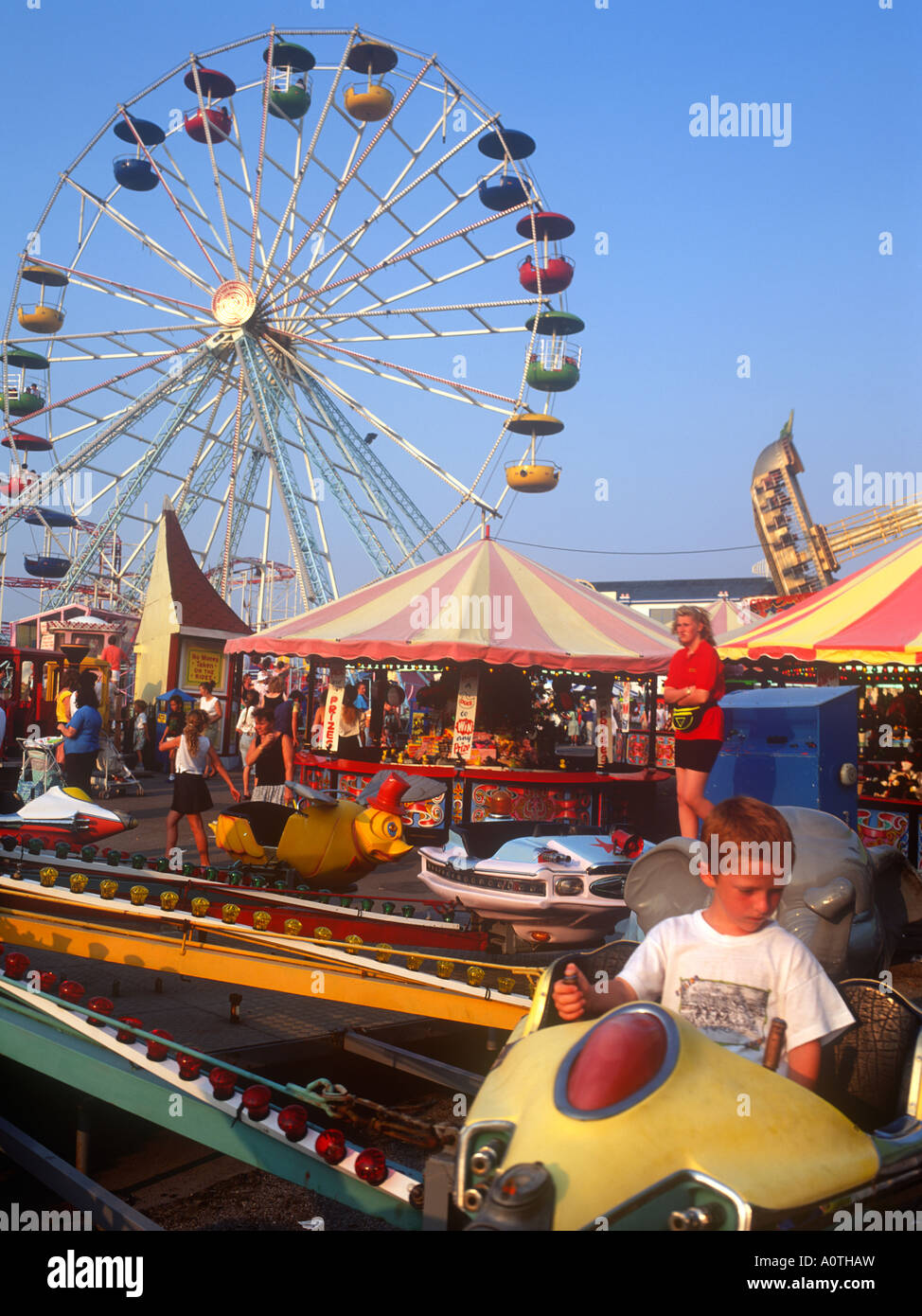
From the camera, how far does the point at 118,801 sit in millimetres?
12688

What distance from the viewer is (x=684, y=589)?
60.4 m

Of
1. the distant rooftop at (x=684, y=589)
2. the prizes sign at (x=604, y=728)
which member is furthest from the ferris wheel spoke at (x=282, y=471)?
the distant rooftop at (x=684, y=589)

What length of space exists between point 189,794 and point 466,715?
4176 millimetres

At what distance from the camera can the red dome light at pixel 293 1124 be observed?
2486mm

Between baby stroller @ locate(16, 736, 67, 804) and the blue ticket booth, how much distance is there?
20.8 feet

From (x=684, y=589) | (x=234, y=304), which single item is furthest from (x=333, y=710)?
(x=684, y=589)

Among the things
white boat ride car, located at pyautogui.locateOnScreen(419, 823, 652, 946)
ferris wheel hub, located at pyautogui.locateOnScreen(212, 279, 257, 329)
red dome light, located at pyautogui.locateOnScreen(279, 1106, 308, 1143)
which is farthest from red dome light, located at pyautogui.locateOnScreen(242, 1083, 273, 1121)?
ferris wheel hub, located at pyautogui.locateOnScreen(212, 279, 257, 329)

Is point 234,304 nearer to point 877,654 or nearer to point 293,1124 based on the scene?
point 877,654

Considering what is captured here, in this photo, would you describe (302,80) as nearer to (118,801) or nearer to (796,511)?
(796,511)

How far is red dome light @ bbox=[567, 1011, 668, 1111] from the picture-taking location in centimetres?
179

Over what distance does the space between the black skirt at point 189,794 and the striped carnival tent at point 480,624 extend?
3.39m

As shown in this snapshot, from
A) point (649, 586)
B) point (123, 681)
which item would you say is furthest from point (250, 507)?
point (649, 586)

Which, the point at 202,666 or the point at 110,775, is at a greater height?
the point at 202,666

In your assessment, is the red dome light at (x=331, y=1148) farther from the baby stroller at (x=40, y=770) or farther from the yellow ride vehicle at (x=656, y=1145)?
the baby stroller at (x=40, y=770)
